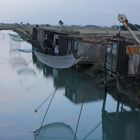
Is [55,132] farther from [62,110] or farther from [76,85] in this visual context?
[76,85]

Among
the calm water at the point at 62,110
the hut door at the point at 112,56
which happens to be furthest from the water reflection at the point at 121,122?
the hut door at the point at 112,56

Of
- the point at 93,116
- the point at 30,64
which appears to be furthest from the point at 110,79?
the point at 30,64

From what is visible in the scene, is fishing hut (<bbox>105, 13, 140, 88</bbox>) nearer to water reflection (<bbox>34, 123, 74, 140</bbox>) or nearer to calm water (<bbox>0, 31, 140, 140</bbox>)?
calm water (<bbox>0, 31, 140, 140</bbox>)

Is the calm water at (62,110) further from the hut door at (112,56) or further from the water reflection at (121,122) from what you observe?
the hut door at (112,56)

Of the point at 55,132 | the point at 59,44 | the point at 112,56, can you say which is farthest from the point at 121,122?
the point at 59,44

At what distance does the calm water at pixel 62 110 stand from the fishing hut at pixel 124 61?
28.9 inches

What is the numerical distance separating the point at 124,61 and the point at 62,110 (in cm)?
333

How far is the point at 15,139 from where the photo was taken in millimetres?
9523

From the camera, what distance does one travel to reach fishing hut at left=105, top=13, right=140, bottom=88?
1348 centimetres

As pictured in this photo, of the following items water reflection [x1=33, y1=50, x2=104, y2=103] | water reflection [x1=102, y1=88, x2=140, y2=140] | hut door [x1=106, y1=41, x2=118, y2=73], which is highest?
hut door [x1=106, y1=41, x2=118, y2=73]

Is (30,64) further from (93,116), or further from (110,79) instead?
(93,116)

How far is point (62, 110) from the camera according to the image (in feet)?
43.1

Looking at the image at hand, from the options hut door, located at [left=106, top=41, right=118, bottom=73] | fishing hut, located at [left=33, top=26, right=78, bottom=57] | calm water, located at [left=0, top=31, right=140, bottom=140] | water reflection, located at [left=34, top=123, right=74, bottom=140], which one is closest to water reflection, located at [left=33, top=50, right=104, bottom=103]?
calm water, located at [left=0, top=31, right=140, bottom=140]

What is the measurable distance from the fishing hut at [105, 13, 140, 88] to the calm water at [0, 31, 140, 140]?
0.73 metres
